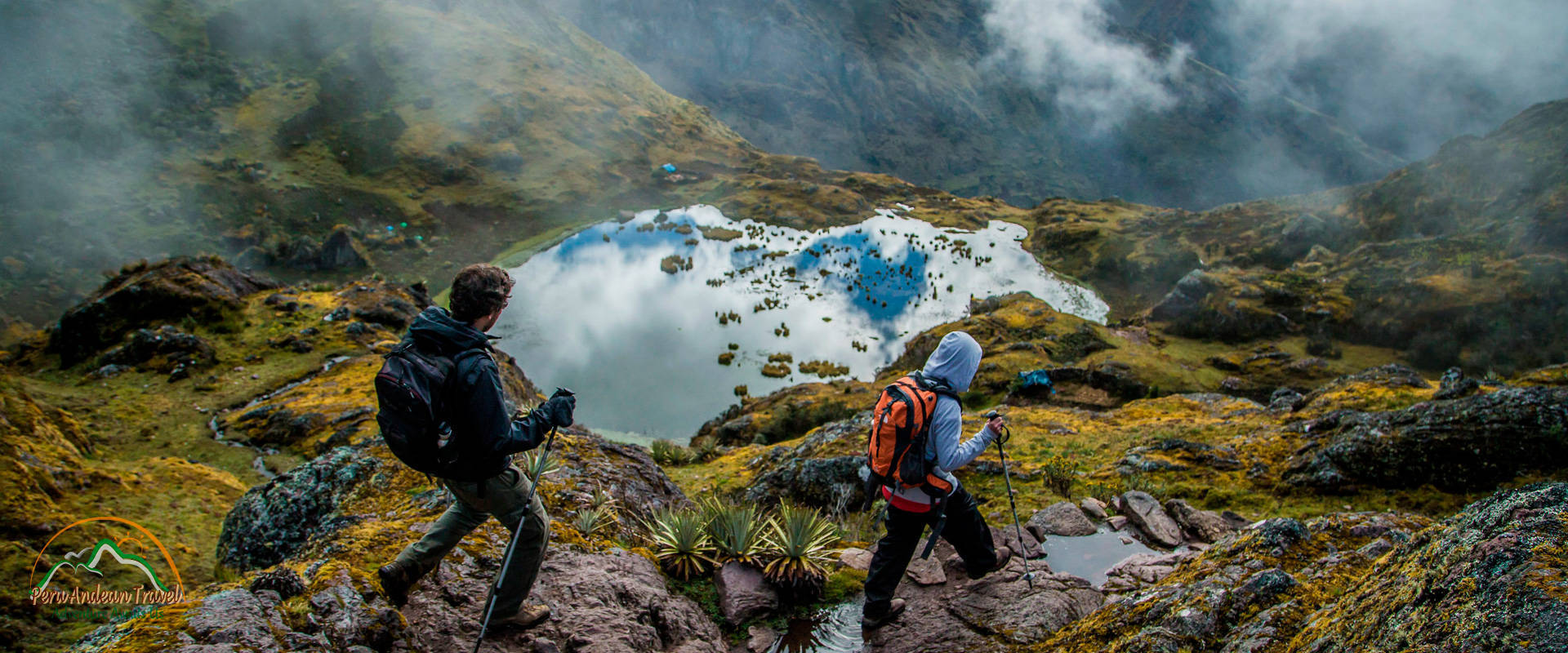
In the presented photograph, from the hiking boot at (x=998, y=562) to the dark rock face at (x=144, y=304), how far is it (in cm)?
3392

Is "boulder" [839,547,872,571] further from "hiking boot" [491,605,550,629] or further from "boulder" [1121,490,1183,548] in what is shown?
"boulder" [1121,490,1183,548]

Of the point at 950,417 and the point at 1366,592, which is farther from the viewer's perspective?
the point at 950,417

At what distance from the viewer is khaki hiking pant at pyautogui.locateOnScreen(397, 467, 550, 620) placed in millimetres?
4871

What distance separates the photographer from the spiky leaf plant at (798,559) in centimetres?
739

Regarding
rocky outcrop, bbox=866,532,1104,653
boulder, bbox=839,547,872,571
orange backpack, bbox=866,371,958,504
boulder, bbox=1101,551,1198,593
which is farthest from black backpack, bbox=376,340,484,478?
boulder, bbox=1101,551,1198,593

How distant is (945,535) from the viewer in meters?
6.96

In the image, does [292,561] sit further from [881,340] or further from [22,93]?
[22,93]

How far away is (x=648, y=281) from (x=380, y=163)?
54644mm

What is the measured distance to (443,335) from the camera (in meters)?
4.35

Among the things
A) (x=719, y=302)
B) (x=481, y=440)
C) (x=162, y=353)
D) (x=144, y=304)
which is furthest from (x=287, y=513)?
(x=719, y=302)

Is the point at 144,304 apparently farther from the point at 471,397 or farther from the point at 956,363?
the point at 956,363

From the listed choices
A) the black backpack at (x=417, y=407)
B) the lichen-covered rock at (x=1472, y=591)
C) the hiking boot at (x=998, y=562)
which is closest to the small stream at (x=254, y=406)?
the black backpack at (x=417, y=407)

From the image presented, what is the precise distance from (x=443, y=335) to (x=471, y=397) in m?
0.49

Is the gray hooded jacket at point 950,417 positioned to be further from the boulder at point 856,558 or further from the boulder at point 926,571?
the boulder at point 856,558
